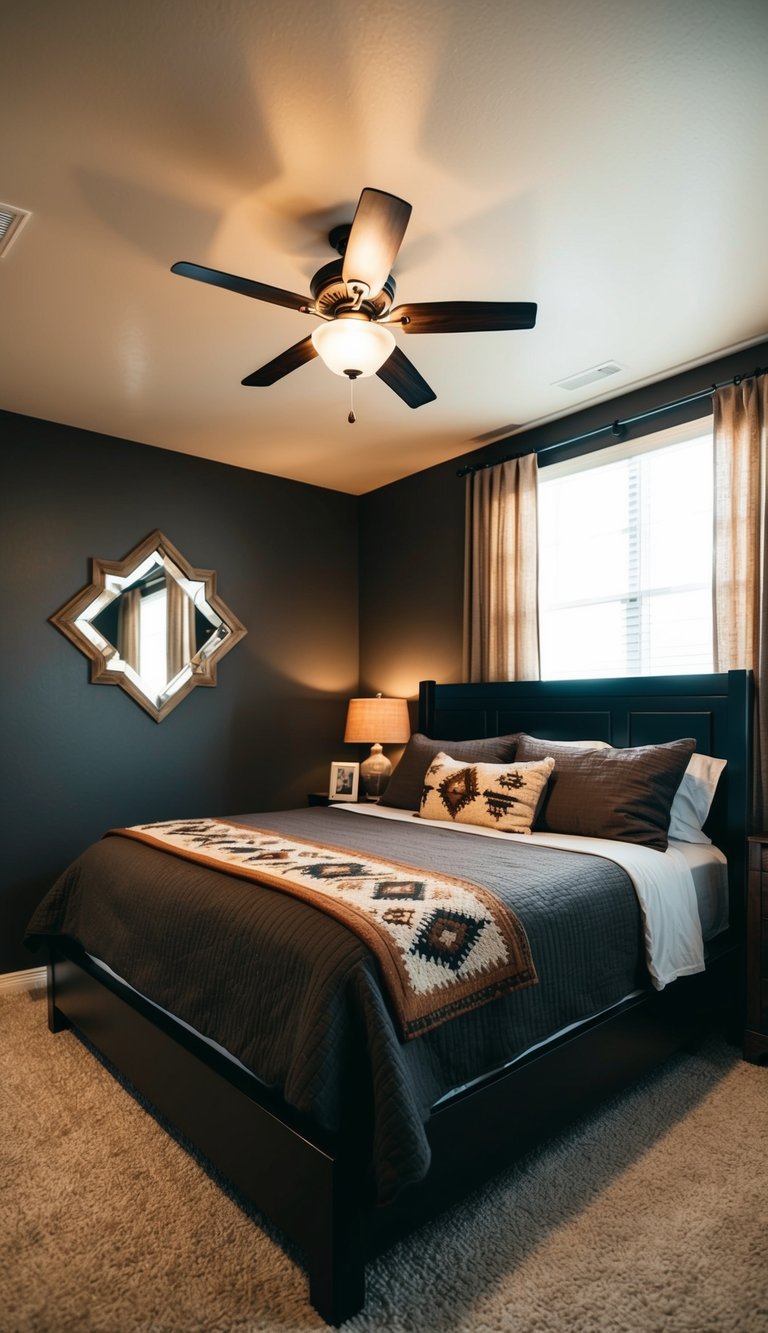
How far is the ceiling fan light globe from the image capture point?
215 cm

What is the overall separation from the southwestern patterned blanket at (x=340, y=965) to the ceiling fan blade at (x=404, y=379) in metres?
1.59

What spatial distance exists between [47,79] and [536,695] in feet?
9.59

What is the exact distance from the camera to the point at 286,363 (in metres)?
2.45

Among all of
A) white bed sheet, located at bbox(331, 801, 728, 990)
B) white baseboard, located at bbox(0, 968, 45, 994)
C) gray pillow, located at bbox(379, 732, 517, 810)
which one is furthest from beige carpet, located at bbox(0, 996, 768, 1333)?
gray pillow, located at bbox(379, 732, 517, 810)

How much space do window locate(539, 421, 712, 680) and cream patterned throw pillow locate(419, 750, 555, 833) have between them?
79 centimetres

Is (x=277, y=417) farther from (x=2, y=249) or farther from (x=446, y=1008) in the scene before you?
(x=446, y=1008)

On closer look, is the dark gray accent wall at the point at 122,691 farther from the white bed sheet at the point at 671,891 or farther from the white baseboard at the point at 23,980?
the white bed sheet at the point at 671,891

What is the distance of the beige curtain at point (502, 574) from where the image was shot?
385 cm

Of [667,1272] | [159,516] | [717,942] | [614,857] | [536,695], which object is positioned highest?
[159,516]

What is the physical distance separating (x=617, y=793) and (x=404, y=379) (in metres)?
1.67

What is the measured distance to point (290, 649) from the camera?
4.68 m

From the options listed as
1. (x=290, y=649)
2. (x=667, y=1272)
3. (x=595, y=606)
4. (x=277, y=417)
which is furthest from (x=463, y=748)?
(x=667, y=1272)

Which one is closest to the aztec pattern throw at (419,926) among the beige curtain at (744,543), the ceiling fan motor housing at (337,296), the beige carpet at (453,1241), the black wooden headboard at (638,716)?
the beige carpet at (453,1241)

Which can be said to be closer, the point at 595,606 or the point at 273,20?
the point at 273,20
